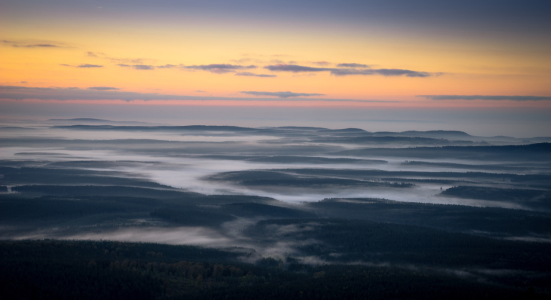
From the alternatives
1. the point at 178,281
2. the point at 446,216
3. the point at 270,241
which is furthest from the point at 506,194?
the point at 178,281

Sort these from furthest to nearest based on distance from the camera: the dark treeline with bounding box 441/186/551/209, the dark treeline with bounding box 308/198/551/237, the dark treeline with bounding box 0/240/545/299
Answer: the dark treeline with bounding box 441/186/551/209 → the dark treeline with bounding box 308/198/551/237 → the dark treeline with bounding box 0/240/545/299

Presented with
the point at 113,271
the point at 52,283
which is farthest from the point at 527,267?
the point at 52,283

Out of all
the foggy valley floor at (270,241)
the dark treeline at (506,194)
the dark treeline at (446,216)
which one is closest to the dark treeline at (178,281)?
the foggy valley floor at (270,241)

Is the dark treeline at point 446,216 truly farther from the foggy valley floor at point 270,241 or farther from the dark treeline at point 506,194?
the dark treeline at point 506,194

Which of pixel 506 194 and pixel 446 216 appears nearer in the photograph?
pixel 446 216

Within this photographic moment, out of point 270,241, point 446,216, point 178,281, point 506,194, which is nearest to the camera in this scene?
point 178,281

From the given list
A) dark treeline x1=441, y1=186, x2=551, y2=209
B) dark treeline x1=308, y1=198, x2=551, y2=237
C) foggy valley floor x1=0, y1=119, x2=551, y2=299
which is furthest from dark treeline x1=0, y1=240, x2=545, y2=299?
dark treeline x1=441, y1=186, x2=551, y2=209

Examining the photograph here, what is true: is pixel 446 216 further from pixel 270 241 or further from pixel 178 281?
pixel 178 281

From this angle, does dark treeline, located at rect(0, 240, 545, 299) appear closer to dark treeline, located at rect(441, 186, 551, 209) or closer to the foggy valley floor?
the foggy valley floor

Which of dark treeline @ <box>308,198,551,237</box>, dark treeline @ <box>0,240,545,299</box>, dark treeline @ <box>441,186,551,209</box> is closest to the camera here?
dark treeline @ <box>0,240,545,299</box>

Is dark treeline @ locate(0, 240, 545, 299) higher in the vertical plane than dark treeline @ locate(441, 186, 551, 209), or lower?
higher

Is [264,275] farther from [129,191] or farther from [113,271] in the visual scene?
[129,191]

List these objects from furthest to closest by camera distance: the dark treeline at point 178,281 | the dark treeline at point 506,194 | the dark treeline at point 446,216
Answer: the dark treeline at point 506,194, the dark treeline at point 446,216, the dark treeline at point 178,281
